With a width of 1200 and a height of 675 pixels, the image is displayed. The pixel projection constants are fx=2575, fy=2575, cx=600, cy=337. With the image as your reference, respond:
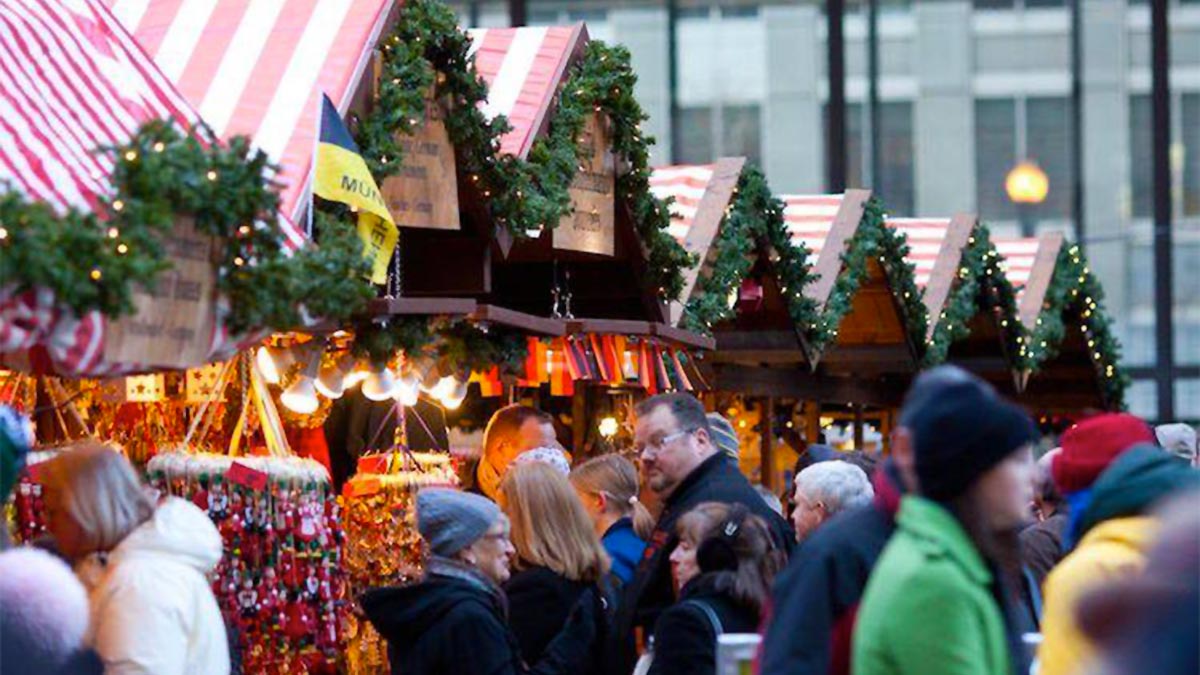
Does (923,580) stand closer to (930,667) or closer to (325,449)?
(930,667)

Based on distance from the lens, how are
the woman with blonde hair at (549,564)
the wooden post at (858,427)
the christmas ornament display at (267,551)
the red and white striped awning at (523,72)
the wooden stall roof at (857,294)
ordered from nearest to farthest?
the woman with blonde hair at (549,564), the christmas ornament display at (267,551), the red and white striped awning at (523,72), the wooden stall roof at (857,294), the wooden post at (858,427)

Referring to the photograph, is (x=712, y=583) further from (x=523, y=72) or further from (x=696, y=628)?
(x=523, y=72)

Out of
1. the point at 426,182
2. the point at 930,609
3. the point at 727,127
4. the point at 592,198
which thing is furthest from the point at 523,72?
the point at 727,127

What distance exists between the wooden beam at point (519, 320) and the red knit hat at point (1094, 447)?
152 inches

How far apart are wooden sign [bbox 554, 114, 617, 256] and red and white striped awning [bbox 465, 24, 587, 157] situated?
0.33 m

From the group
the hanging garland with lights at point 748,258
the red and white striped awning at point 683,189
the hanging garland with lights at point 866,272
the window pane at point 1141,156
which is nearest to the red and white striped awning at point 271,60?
the hanging garland with lights at point 748,258

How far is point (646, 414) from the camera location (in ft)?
28.1

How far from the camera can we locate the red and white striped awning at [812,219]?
15461 millimetres

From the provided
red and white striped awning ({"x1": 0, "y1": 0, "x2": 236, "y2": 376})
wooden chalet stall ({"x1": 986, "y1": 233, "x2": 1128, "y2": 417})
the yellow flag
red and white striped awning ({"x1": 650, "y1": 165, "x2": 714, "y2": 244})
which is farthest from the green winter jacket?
wooden chalet stall ({"x1": 986, "y1": 233, "x2": 1128, "y2": 417})

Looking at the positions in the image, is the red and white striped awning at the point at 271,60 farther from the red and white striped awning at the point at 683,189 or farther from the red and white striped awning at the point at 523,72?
the red and white striped awning at the point at 683,189

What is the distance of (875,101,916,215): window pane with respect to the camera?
31688 millimetres

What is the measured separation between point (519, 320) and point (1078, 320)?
1138 centimetres

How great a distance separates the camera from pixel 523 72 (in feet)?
36.7

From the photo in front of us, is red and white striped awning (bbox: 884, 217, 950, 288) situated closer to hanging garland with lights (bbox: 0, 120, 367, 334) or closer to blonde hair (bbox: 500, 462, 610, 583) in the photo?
blonde hair (bbox: 500, 462, 610, 583)
